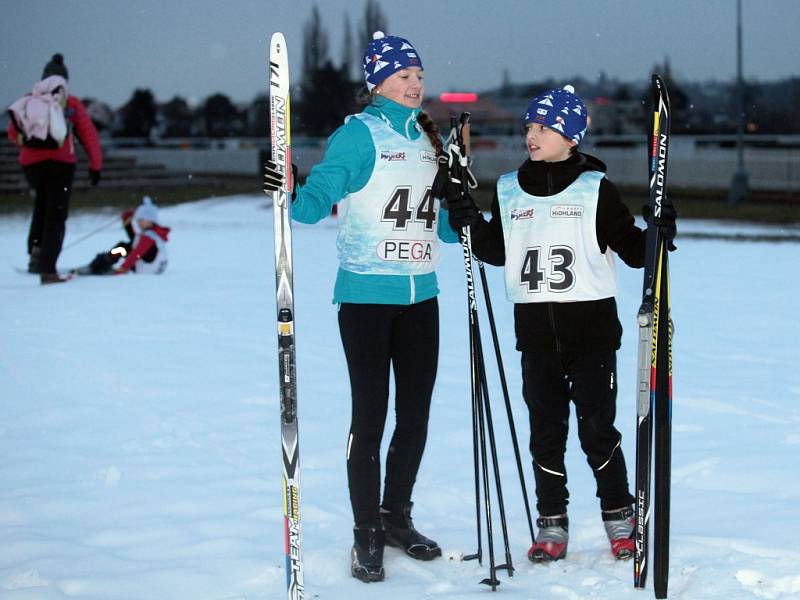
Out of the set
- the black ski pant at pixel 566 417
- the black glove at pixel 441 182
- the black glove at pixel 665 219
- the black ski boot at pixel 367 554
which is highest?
the black glove at pixel 441 182

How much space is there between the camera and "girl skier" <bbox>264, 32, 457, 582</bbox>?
3930mm

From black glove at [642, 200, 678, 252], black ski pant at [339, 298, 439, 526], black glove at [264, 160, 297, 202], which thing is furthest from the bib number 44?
black glove at [642, 200, 678, 252]

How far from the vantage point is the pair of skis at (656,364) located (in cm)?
364

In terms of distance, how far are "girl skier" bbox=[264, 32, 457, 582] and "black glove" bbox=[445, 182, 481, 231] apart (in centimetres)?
12

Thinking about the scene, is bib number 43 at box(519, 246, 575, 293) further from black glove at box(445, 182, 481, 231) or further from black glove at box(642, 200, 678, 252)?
black glove at box(642, 200, 678, 252)

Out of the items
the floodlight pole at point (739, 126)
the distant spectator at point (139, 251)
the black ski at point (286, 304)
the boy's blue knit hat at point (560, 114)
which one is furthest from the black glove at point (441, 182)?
the floodlight pole at point (739, 126)

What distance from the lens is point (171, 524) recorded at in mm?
4484

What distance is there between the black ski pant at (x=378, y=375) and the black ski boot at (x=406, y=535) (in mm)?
148

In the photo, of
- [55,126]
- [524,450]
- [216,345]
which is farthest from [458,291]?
[524,450]

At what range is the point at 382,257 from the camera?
3.95 metres

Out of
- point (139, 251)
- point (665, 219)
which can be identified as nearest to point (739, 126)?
point (139, 251)

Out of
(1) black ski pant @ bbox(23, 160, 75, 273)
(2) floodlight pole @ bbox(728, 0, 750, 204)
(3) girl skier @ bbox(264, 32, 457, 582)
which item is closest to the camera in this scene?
(3) girl skier @ bbox(264, 32, 457, 582)

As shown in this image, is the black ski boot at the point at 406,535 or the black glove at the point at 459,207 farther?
the black ski boot at the point at 406,535

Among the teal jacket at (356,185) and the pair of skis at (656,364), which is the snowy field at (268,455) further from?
the teal jacket at (356,185)
